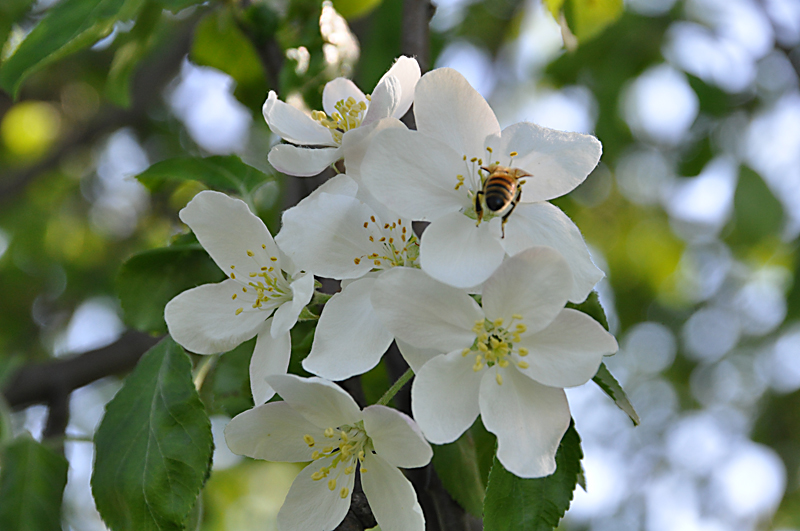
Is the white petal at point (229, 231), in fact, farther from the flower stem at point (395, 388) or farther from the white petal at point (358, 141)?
the flower stem at point (395, 388)

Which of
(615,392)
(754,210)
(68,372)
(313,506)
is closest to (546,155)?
(615,392)

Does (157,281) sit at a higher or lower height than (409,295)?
lower

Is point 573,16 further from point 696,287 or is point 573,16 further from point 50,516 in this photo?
point 696,287

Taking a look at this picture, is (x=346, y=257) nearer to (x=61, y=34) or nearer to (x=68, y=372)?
(x=61, y=34)

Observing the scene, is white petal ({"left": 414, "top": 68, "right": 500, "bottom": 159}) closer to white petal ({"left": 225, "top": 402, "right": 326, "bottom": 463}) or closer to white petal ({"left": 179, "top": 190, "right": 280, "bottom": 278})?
white petal ({"left": 179, "top": 190, "right": 280, "bottom": 278})

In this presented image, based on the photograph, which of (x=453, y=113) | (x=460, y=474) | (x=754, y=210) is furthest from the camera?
(x=754, y=210)

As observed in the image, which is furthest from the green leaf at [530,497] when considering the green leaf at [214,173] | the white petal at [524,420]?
the green leaf at [214,173]

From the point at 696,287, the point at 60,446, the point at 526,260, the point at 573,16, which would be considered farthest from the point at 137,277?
the point at 696,287

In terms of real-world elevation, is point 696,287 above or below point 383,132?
below
